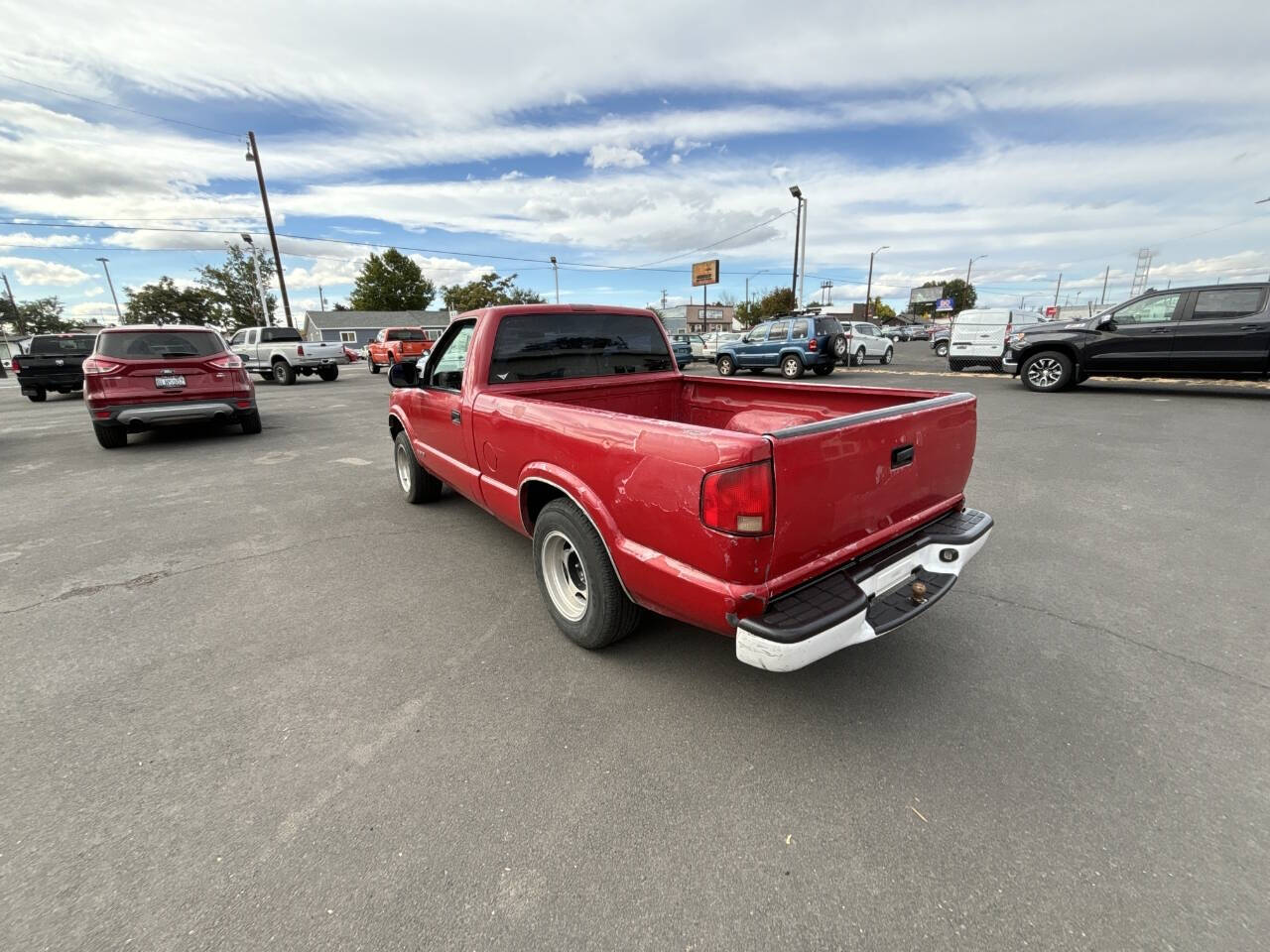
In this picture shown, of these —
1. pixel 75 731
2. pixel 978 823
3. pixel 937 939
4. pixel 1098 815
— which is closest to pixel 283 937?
pixel 75 731

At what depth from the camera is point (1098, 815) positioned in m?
1.88

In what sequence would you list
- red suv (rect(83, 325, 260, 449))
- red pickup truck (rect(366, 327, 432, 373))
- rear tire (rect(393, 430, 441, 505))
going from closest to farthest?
rear tire (rect(393, 430, 441, 505)) < red suv (rect(83, 325, 260, 449)) < red pickup truck (rect(366, 327, 432, 373))

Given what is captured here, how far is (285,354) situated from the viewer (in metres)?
18.8

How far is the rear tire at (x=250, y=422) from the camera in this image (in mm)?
8578

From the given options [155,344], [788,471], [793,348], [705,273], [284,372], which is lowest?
[284,372]

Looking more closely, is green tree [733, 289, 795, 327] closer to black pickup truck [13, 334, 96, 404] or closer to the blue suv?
the blue suv

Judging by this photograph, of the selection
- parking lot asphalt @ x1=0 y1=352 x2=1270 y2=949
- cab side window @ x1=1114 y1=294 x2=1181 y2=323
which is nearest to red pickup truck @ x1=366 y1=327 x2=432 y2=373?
parking lot asphalt @ x1=0 y1=352 x2=1270 y2=949

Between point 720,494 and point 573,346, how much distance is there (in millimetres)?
2384

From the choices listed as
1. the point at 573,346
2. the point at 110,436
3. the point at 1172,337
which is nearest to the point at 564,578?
the point at 573,346

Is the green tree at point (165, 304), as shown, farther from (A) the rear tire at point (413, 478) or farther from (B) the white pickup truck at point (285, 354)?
(A) the rear tire at point (413, 478)

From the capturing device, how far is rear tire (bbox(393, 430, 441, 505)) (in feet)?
16.9

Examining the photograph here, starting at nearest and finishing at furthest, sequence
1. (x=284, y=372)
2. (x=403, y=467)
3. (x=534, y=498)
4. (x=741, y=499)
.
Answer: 1. (x=741, y=499)
2. (x=534, y=498)
3. (x=403, y=467)
4. (x=284, y=372)

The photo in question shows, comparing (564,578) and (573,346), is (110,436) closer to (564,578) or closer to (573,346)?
(573,346)

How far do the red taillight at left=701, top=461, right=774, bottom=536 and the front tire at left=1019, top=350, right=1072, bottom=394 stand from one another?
1307 cm
